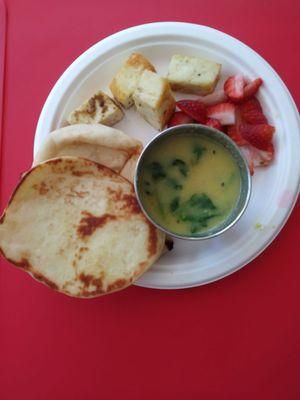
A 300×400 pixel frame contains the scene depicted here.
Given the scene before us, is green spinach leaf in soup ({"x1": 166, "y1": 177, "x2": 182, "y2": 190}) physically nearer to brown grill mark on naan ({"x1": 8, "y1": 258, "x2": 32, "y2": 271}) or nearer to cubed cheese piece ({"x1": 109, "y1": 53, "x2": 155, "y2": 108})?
cubed cheese piece ({"x1": 109, "y1": 53, "x2": 155, "y2": 108})

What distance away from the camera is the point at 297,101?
1.79m

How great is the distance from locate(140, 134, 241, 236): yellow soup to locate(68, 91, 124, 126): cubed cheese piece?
259 millimetres

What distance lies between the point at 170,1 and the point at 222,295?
4.19 feet

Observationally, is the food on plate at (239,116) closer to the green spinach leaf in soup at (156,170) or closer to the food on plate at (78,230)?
the green spinach leaf in soup at (156,170)

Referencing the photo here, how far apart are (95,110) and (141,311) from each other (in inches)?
33.3

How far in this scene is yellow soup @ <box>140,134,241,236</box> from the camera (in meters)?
1.56

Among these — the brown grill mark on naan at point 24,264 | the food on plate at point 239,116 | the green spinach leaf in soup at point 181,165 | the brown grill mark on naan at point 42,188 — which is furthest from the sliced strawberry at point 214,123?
the brown grill mark on naan at point 24,264

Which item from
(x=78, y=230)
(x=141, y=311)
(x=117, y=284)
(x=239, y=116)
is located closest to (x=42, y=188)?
(x=78, y=230)

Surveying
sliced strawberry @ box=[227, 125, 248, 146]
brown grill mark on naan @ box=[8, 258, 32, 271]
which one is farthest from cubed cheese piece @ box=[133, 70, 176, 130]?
brown grill mark on naan @ box=[8, 258, 32, 271]

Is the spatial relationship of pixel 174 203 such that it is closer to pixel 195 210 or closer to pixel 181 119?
pixel 195 210

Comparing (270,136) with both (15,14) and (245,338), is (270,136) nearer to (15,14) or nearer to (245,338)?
(245,338)

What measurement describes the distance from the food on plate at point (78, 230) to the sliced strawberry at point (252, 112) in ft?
1.77

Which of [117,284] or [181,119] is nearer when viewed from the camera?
[117,284]

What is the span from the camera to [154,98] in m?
1.60
